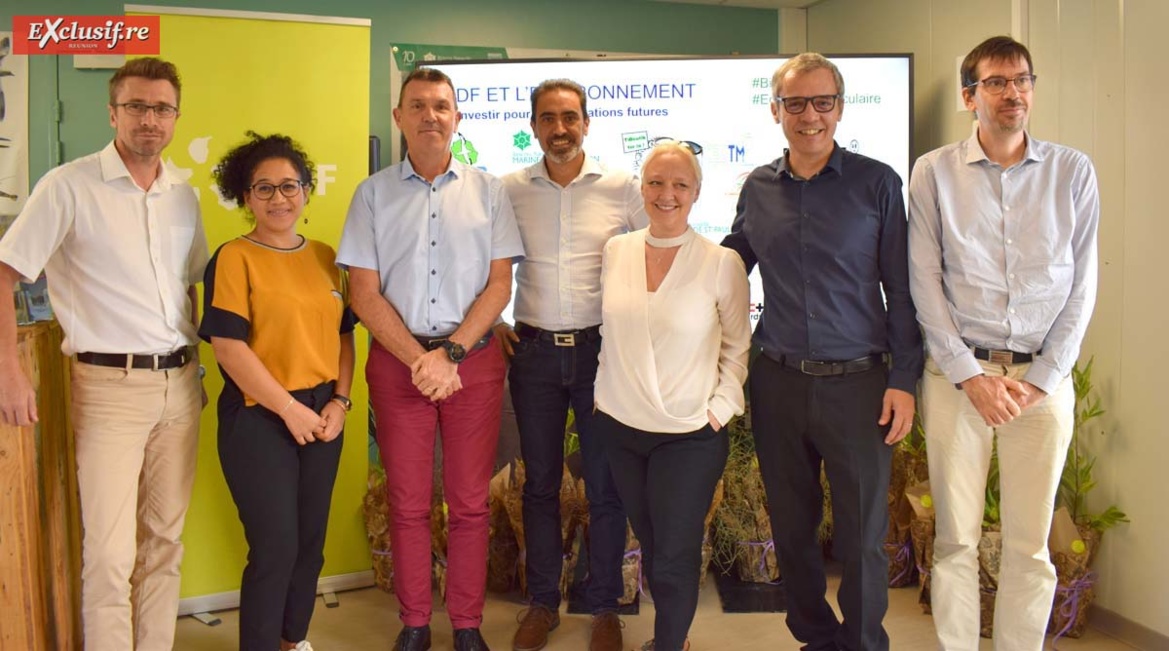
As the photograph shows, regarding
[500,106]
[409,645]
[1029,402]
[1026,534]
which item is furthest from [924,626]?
[500,106]

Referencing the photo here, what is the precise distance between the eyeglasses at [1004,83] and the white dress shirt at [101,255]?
7.67 feet

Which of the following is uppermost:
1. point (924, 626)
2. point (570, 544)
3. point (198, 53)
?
point (198, 53)

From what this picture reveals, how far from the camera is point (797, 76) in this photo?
2592mm

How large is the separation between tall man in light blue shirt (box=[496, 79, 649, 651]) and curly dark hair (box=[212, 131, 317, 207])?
0.74m

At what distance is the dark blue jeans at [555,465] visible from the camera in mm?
3059

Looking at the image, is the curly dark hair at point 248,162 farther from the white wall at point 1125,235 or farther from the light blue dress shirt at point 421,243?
the white wall at point 1125,235

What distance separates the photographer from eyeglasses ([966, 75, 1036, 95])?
2543mm

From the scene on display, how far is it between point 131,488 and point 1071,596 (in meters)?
3.11

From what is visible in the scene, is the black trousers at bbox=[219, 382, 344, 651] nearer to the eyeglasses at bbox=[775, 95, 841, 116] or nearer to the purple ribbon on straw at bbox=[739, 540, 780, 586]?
the eyeglasses at bbox=[775, 95, 841, 116]

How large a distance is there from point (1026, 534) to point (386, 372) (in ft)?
6.39

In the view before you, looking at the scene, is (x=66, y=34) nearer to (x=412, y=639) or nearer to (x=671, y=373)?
(x=412, y=639)

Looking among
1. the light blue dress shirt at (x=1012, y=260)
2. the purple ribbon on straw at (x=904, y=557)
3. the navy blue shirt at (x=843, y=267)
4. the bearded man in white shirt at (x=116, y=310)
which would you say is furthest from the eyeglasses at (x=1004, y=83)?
the bearded man in white shirt at (x=116, y=310)

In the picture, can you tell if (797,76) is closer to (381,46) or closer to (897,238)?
(897,238)

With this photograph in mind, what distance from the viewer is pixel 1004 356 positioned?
260cm
